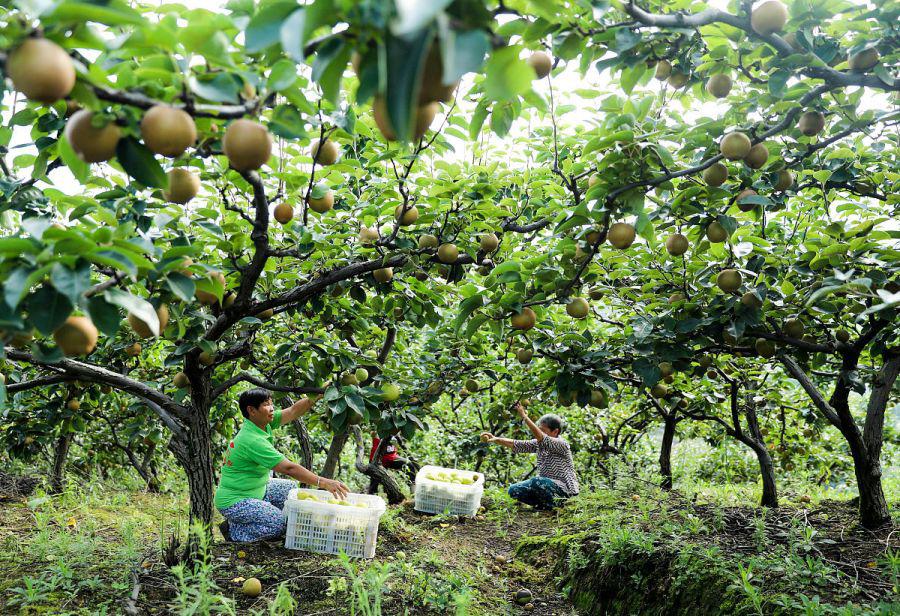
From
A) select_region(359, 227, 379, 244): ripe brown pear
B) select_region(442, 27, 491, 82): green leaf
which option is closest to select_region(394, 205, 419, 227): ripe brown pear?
select_region(359, 227, 379, 244): ripe brown pear

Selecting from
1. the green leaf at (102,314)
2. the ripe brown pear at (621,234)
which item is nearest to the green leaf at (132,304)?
the green leaf at (102,314)

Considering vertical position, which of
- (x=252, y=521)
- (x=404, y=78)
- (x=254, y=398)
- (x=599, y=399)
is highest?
(x=404, y=78)

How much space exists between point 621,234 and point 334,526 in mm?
2660

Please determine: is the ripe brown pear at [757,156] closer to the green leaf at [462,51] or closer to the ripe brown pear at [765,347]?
the ripe brown pear at [765,347]

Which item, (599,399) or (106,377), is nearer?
(106,377)

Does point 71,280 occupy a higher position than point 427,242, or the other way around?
point 427,242

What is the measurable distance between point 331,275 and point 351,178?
0.75 m

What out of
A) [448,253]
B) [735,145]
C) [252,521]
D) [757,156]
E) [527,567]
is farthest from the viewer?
[527,567]

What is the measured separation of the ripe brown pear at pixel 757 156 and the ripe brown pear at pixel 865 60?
1.21ft

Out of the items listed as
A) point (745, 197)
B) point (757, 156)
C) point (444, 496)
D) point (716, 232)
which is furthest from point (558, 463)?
point (757, 156)

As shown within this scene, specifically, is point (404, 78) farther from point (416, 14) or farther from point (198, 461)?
point (198, 461)

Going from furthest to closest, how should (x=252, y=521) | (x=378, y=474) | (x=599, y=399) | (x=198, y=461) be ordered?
1. (x=378, y=474)
2. (x=252, y=521)
3. (x=599, y=399)
4. (x=198, y=461)

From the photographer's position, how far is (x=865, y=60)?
6.79 feet

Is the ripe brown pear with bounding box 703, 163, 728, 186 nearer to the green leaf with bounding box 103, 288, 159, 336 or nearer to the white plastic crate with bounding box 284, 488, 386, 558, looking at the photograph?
the green leaf with bounding box 103, 288, 159, 336
